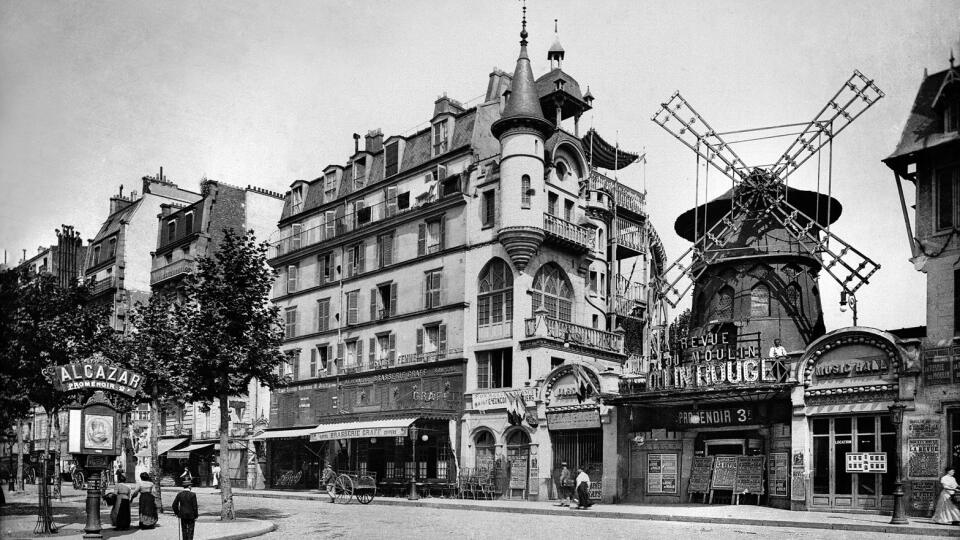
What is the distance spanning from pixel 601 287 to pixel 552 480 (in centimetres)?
1158

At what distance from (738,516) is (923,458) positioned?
208 inches

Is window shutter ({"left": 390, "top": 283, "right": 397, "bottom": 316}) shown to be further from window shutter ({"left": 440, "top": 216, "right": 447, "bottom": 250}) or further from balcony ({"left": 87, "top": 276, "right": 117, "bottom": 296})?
balcony ({"left": 87, "top": 276, "right": 117, "bottom": 296})

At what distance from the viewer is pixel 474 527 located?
22516 millimetres

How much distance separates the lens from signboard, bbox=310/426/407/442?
3806cm

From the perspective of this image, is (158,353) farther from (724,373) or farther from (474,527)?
(724,373)

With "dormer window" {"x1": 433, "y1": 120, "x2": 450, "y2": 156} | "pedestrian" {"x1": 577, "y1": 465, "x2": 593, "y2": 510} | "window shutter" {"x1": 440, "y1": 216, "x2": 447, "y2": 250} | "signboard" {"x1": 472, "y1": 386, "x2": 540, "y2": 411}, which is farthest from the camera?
"dormer window" {"x1": 433, "y1": 120, "x2": 450, "y2": 156}

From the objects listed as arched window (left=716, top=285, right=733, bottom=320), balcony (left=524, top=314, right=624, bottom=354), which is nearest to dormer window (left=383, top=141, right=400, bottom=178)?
balcony (left=524, top=314, right=624, bottom=354)

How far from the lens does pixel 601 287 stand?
143ft

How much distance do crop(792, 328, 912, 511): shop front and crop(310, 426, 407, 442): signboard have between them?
17009 millimetres

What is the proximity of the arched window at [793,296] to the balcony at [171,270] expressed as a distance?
39.0 m

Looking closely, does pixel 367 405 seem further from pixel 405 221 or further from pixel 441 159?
pixel 441 159

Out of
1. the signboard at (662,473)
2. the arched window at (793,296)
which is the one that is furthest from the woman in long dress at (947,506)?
the arched window at (793,296)

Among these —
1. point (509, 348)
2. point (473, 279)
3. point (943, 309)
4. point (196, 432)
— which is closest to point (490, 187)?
point (473, 279)

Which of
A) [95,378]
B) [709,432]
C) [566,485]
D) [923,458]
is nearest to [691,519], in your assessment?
[923,458]
